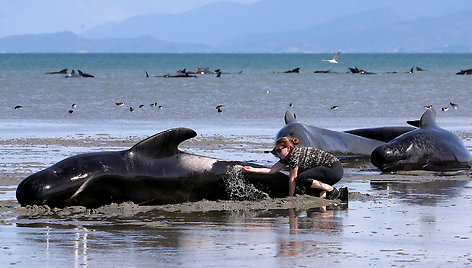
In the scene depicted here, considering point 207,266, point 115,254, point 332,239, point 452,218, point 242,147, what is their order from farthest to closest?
point 242,147, point 452,218, point 332,239, point 115,254, point 207,266

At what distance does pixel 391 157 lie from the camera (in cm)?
1783

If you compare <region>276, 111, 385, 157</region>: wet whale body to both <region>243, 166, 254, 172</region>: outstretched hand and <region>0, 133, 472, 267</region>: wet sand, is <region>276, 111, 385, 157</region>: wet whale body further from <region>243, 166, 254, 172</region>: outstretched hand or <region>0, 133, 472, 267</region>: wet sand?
<region>243, 166, 254, 172</region>: outstretched hand

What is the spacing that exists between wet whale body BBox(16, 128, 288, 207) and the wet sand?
0.15 metres

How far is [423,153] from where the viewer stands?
724 inches

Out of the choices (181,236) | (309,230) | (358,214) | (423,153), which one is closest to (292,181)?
(358,214)

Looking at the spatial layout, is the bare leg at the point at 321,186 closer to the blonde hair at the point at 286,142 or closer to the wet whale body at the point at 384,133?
the blonde hair at the point at 286,142

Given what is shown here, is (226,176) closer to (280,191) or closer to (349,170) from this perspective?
(280,191)

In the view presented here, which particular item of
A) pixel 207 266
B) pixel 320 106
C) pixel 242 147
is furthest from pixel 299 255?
pixel 320 106

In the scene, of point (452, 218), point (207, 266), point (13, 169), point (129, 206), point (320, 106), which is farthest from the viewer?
point (320, 106)

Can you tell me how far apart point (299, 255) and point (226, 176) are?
165 inches

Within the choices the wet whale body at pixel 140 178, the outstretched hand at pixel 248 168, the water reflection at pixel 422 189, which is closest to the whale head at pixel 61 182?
the wet whale body at pixel 140 178

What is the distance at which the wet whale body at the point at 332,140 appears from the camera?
20.0m

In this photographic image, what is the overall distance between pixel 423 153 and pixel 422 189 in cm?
363

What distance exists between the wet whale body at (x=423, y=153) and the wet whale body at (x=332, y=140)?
2.06 m
